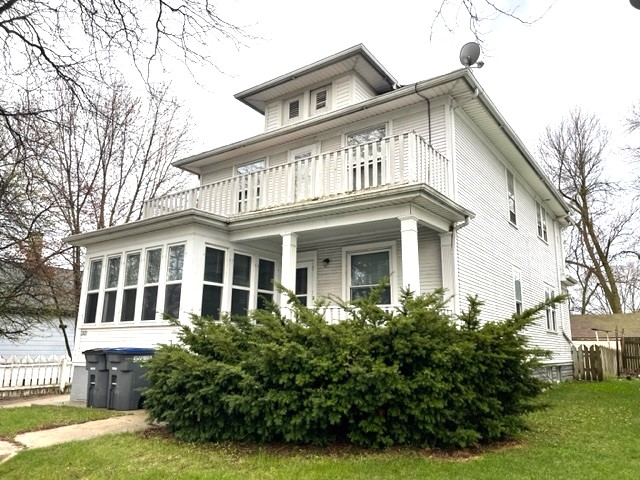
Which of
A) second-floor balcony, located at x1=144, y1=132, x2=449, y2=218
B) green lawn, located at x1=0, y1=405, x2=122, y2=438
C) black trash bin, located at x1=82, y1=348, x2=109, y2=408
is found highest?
second-floor balcony, located at x1=144, y1=132, x2=449, y2=218

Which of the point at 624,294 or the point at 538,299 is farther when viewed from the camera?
the point at 624,294

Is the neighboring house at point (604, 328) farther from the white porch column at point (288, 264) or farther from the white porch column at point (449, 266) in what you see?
the white porch column at point (288, 264)

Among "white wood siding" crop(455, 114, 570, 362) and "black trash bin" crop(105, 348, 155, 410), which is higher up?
"white wood siding" crop(455, 114, 570, 362)

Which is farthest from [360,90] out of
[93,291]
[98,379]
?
[98,379]

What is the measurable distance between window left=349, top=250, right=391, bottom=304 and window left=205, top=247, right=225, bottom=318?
3.00 m

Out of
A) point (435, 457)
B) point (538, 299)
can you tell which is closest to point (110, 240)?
point (435, 457)

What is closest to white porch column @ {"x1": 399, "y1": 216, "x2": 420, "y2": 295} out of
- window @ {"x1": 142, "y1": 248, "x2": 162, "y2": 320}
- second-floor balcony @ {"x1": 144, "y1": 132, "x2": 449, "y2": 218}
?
second-floor balcony @ {"x1": 144, "y1": 132, "x2": 449, "y2": 218}

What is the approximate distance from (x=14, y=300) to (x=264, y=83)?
9.60 meters

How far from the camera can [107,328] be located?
11.4m

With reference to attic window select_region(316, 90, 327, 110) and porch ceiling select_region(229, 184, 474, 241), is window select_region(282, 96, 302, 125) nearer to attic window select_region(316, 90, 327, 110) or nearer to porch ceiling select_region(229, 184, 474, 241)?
attic window select_region(316, 90, 327, 110)

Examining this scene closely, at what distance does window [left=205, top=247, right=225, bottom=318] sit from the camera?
10.4 meters

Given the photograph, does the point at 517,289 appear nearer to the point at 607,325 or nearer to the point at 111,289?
the point at 111,289

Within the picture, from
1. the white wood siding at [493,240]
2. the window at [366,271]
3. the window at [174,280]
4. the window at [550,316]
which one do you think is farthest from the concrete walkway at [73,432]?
the window at [550,316]

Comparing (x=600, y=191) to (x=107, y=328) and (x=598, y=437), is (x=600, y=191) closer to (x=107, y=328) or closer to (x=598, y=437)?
(x=598, y=437)
